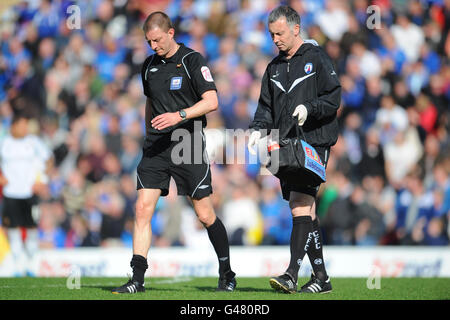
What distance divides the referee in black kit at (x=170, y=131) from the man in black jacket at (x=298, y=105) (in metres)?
0.59

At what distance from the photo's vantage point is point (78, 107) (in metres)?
15.1

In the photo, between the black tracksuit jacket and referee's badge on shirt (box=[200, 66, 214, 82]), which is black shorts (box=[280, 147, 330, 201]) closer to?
the black tracksuit jacket

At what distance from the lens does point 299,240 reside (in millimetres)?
7012

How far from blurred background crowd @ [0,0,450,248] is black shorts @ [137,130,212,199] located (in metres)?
6.03

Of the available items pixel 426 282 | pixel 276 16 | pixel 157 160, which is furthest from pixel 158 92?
pixel 426 282

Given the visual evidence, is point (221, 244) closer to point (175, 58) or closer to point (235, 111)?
point (175, 58)

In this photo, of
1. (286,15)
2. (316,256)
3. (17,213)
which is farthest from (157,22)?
(17,213)

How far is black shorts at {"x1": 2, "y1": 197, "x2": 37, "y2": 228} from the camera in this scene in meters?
12.4

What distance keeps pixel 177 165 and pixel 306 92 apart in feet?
4.60

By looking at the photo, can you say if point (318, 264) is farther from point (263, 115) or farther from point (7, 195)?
point (7, 195)

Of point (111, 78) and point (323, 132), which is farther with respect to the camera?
point (111, 78)

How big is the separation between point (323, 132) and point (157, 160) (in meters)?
1.59

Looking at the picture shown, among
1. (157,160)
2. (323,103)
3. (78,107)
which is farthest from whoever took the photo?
(78,107)

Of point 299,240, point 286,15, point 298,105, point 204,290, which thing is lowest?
point 204,290
